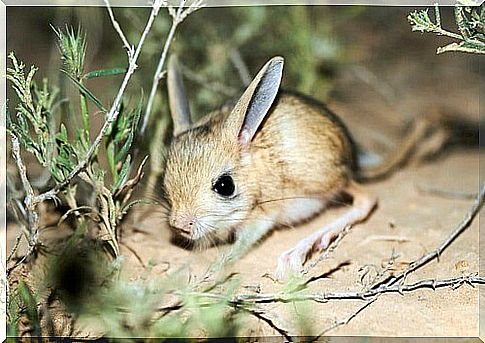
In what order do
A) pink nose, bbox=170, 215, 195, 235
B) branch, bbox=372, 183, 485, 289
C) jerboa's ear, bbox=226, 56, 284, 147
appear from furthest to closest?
pink nose, bbox=170, 215, 195, 235 → jerboa's ear, bbox=226, 56, 284, 147 → branch, bbox=372, 183, 485, 289

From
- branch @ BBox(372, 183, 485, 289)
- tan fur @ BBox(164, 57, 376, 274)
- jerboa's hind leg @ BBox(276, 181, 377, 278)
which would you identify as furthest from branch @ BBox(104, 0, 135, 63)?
branch @ BBox(372, 183, 485, 289)

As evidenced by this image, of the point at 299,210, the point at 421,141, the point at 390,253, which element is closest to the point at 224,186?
the point at 299,210

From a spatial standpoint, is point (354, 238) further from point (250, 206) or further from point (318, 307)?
point (318, 307)

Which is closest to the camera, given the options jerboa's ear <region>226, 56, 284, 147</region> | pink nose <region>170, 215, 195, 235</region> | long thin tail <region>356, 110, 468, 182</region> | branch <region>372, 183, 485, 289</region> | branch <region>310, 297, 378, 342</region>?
branch <region>310, 297, 378, 342</region>

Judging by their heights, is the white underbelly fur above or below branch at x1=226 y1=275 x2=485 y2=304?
above

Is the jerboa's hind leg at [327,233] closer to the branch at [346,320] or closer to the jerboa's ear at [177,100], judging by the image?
the branch at [346,320]

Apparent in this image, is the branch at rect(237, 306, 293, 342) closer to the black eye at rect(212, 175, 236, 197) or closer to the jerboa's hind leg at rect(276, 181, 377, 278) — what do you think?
the jerboa's hind leg at rect(276, 181, 377, 278)

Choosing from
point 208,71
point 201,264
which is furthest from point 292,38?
point 201,264
